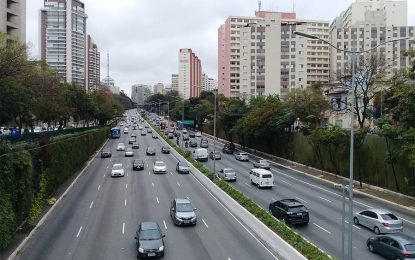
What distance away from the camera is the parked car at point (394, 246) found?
19516 millimetres

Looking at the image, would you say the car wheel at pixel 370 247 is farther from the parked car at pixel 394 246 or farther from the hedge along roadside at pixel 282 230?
the hedge along roadside at pixel 282 230

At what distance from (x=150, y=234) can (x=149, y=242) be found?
2.70ft

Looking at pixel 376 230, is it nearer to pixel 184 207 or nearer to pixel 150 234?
pixel 184 207

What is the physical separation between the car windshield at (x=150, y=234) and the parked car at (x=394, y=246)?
1054 centimetres

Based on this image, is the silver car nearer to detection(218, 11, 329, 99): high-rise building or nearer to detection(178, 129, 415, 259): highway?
detection(178, 129, 415, 259): highway

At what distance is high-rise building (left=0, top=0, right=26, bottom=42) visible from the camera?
229ft

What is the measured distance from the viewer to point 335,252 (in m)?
21.7

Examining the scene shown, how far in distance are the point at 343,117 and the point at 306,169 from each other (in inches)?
602

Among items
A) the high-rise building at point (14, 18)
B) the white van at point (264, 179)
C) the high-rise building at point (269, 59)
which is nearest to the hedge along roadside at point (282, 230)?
the white van at point (264, 179)

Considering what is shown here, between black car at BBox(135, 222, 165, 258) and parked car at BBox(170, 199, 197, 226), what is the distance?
451cm

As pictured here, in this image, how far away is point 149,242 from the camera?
2125 cm

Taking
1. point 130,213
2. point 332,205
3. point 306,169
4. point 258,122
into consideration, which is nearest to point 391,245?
point 332,205

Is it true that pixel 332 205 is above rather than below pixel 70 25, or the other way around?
below

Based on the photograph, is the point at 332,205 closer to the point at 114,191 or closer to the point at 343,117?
the point at 114,191
